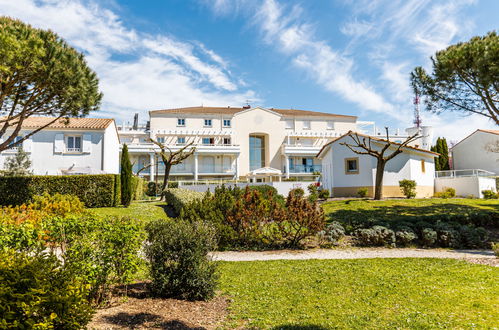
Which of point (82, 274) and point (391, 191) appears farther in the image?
point (391, 191)

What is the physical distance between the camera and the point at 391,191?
2541 centimetres

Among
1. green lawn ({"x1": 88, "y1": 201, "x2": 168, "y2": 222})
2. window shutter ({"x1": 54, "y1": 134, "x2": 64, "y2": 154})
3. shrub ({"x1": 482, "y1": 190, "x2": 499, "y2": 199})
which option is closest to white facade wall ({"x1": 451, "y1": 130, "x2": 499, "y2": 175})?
shrub ({"x1": 482, "y1": 190, "x2": 499, "y2": 199})

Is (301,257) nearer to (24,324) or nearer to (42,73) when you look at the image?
(24,324)

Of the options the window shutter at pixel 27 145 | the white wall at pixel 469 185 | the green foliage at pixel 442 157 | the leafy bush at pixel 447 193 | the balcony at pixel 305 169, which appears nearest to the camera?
the leafy bush at pixel 447 193

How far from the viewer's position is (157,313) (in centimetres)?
484

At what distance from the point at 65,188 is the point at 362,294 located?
58.5 feet

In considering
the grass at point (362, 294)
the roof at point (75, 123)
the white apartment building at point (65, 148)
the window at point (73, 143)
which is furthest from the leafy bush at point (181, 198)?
the window at point (73, 143)

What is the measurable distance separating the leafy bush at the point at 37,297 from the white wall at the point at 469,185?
29407mm

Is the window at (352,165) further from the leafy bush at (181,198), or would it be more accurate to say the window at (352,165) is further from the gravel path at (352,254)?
the gravel path at (352,254)

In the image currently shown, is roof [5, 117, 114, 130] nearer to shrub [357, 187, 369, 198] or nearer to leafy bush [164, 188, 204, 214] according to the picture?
leafy bush [164, 188, 204, 214]

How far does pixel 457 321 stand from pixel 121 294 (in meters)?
4.95

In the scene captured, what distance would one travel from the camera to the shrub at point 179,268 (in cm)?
557

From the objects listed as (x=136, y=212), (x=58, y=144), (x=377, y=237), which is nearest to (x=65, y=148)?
(x=58, y=144)

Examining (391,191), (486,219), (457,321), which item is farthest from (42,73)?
(391,191)
